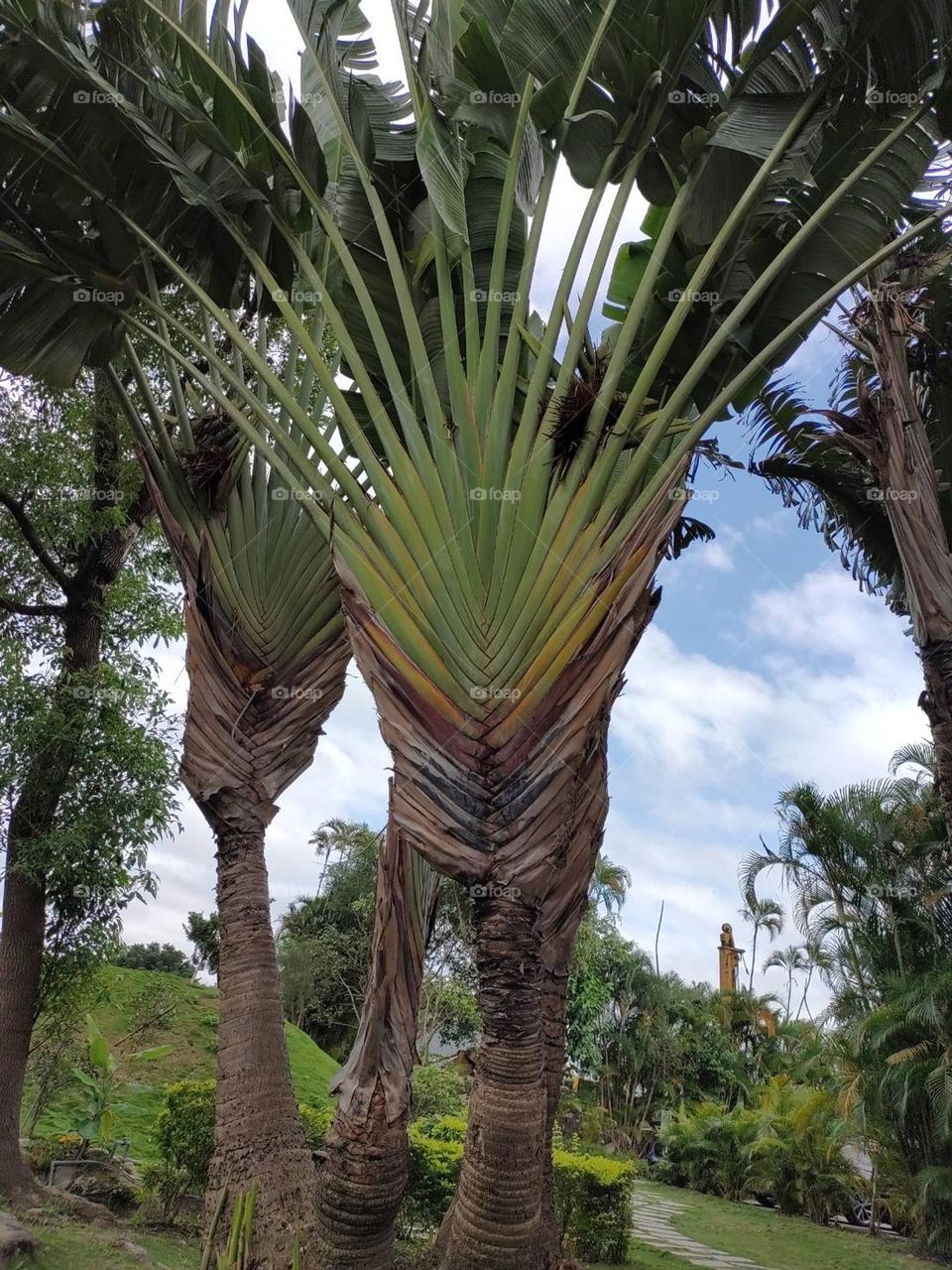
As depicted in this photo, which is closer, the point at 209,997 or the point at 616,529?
the point at 616,529

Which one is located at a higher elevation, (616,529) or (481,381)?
(481,381)

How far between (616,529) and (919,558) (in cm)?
255

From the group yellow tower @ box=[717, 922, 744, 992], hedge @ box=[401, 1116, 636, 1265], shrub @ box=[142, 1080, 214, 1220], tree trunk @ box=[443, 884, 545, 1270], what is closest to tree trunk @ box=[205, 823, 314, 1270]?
tree trunk @ box=[443, 884, 545, 1270]

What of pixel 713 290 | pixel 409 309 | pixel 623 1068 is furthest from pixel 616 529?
pixel 623 1068

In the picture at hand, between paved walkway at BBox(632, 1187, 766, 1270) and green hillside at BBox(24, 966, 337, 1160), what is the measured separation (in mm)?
4563

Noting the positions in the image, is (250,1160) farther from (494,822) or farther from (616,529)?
(616,529)

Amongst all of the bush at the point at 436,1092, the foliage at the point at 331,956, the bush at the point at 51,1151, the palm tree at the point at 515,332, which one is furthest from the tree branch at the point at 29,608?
the foliage at the point at 331,956

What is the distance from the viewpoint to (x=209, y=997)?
57.7ft

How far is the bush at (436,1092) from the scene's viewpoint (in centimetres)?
1372

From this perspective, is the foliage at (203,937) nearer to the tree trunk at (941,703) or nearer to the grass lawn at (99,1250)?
the grass lawn at (99,1250)

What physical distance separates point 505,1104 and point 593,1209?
317 inches

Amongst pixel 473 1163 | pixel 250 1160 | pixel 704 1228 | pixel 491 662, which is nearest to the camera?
pixel 473 1163

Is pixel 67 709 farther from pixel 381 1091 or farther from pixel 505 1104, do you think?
pixel 505 1104

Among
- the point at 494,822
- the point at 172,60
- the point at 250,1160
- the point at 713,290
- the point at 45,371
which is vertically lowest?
the point at 250,1160
